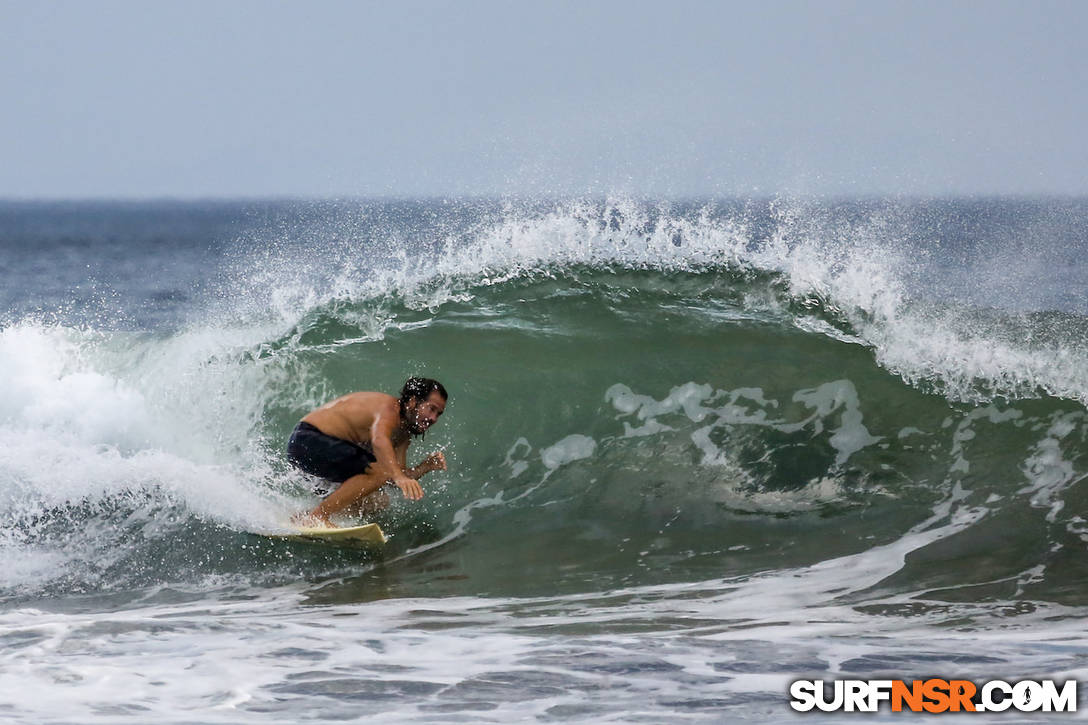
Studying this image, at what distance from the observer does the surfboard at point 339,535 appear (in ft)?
22.7

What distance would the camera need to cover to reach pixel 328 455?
23.5 feet

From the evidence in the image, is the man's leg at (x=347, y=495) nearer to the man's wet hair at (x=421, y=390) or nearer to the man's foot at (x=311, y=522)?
the man's foot at (x=311, y=522)

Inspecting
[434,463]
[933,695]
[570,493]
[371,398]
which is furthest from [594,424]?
[933,695]

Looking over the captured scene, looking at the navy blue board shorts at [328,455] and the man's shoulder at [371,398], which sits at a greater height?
the man's shoulder at [371,398]

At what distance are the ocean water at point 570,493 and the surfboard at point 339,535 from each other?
0.08 metres

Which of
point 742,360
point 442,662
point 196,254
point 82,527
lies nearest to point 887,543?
point 742,360

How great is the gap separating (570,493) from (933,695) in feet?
13.6

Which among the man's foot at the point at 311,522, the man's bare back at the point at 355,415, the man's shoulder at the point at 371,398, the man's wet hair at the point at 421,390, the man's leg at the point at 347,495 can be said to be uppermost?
the man's wet hair at the point at 421,390

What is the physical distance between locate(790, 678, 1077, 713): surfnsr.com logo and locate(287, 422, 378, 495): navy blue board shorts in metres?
3.47

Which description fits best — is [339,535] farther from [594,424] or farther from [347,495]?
[594,424]

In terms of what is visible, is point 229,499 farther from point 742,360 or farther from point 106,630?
point 742,360

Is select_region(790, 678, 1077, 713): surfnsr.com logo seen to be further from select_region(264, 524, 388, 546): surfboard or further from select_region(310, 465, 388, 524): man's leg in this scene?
select_region(310, 465, 388, 524): man's leg

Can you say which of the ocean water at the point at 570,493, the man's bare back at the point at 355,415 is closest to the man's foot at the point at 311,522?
the ocean water at the point at 570,493

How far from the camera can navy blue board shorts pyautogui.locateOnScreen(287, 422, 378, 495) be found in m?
7.15
